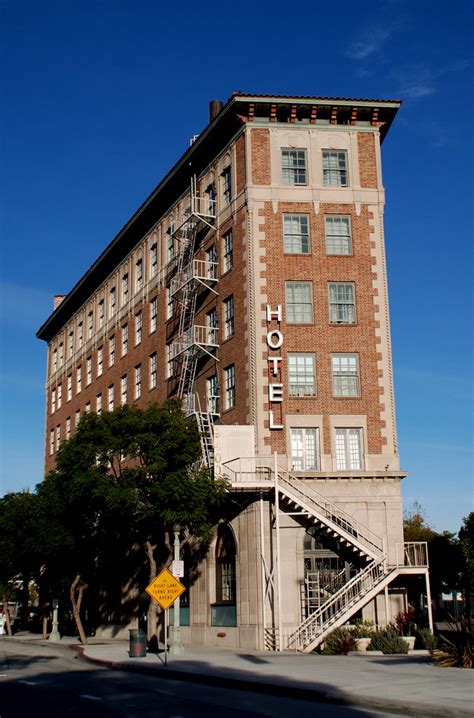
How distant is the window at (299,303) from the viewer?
36500 mm

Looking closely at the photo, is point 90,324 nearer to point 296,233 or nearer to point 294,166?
point 294,166

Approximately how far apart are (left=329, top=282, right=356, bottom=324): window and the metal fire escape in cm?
585

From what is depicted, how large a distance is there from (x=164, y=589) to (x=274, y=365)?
1260 centimetres

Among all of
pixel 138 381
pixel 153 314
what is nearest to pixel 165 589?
pixel 153 314

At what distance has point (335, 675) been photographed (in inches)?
820

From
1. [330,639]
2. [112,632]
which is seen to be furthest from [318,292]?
[112,632]

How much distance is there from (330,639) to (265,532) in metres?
4.98

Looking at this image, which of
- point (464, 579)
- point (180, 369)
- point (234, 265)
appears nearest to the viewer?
point (234, 265)

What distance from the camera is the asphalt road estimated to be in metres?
15.5

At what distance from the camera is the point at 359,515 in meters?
34.0

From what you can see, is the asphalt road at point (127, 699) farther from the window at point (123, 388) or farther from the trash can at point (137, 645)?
the window at point (123, 388)

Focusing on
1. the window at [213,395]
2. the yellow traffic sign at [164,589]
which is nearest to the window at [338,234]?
the window at [213,395]

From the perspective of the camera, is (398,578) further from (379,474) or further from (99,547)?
(99,547)

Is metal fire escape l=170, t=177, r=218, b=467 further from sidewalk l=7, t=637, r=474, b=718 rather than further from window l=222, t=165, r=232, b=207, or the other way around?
sidewalk l=7, t=637, r=474, b=718
